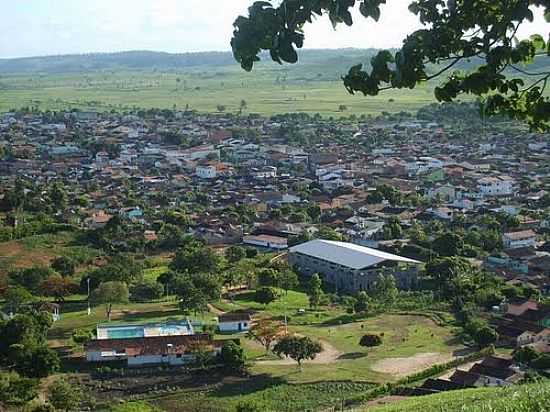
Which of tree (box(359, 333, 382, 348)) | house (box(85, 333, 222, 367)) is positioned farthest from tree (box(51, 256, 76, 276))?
tree (box(359, 333, 382, 348))

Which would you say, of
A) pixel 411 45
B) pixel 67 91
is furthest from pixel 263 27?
pixel 67 91

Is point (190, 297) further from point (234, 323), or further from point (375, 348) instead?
point (375, 348)

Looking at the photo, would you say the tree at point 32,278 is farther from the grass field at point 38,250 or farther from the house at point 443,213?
the house at point 443,213

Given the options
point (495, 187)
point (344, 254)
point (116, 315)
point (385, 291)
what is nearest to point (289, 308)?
point (385, 291)

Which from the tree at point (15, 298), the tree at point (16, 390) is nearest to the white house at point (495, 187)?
the tree at point (15, 298)

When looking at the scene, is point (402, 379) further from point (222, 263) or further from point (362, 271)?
point (222, 263)

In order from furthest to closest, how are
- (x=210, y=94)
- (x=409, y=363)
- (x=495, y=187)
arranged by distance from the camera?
(x=210, y=94)
(x=495, y=187)
(x=409, y=363)
